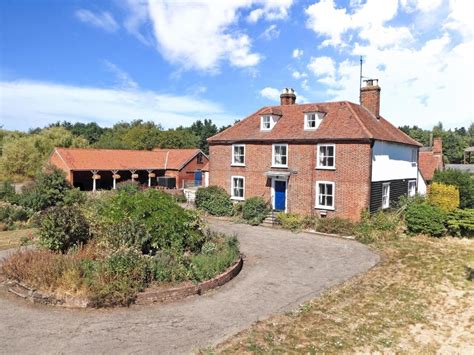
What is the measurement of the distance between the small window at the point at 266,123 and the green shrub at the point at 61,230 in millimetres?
16962

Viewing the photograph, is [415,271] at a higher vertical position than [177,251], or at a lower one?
lower

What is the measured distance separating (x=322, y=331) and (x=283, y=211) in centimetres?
1709

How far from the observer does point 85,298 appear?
35.3 ft

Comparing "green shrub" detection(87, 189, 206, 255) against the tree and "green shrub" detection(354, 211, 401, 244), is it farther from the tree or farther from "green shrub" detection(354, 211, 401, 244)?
the tree

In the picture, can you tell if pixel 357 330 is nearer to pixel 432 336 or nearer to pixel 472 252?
pixel 432 336

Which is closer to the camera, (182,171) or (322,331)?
(322,331)

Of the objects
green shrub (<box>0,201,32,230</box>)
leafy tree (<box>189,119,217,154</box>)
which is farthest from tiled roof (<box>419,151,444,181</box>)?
leafy tree (<box>189,119,217,154</box>)

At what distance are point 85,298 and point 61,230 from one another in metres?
4.08

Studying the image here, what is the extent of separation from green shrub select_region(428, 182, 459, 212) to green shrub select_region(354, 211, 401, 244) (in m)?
2.49

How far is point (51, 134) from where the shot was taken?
209 ft

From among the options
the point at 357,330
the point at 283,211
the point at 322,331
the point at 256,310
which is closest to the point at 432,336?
the point at 357,330

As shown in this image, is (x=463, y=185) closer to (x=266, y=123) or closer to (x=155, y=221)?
(x=266, y=123)

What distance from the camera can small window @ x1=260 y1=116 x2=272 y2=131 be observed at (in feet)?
93.1

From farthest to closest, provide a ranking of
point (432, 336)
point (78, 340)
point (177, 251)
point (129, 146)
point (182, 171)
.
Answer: point (129, 146), point (182, 171), point (177, 251), point (432, 336), point (78, 340)
